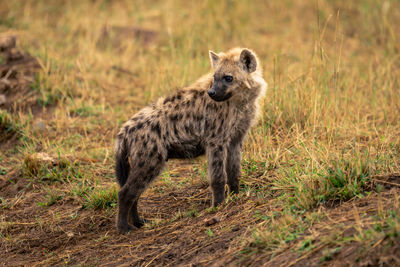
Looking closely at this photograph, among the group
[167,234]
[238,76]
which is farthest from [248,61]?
[167,234]

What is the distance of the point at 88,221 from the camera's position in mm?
4637

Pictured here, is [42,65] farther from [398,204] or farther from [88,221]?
[398,204]

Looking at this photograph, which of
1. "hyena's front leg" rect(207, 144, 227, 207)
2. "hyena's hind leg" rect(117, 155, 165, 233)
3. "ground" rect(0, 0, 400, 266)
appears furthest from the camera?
"hyena's front leg" rect(207, 144, 227, 207)

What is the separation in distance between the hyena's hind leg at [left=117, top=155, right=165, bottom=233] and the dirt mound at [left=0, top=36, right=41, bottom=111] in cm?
285

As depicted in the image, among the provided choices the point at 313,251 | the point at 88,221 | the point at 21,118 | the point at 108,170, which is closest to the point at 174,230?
the point at 88,221

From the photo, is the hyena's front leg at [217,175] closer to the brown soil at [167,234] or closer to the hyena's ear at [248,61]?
the brown soil at [167,234]

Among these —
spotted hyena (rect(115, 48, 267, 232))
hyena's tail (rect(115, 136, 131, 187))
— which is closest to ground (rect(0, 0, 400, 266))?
spotted hyena (rect(115, 48, 267, 232))

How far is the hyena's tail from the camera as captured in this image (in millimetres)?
4418

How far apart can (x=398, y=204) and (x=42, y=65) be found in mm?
5496

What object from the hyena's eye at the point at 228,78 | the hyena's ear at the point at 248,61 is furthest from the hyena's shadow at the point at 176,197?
the hyena's ear at the point at 248,61

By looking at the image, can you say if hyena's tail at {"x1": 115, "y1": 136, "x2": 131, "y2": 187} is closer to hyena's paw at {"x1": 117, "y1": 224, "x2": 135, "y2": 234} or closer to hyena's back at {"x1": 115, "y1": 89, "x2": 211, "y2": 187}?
hyena's back at {"x1": 115, "y1": 89, "x2": 211, "y2": 187}

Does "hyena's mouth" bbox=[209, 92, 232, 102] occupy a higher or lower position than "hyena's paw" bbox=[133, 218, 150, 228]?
higher

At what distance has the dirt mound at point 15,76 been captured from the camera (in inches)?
273

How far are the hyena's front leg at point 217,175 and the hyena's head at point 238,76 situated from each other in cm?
50
